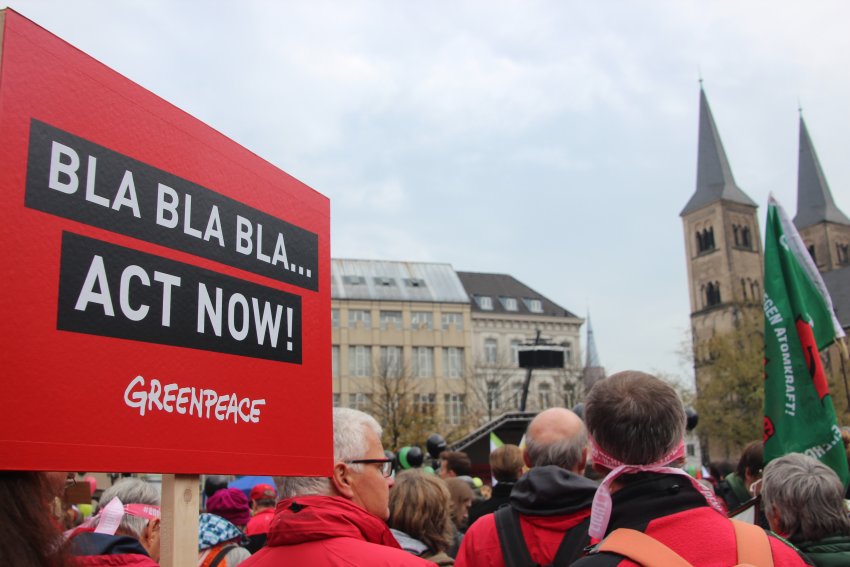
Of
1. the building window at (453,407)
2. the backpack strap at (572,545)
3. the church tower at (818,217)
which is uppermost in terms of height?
the church tower at (818,217)

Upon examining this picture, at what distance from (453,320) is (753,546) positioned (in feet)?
218

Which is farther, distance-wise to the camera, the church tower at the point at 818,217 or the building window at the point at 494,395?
the church tower at the point at 818,217

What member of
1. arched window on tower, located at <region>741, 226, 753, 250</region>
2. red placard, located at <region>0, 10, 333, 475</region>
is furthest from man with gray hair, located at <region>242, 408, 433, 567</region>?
arched window on tower, located at <region>741, 226, 753, 250</region>

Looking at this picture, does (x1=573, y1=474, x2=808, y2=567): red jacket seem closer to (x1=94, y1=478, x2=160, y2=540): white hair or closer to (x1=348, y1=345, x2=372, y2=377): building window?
(x1=94, y1=478, x2=160, y2=540): white hair

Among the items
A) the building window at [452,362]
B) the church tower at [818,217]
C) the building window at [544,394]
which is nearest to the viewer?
the building window at [544,394]

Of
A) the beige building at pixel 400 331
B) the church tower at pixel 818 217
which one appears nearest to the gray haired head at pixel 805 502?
the beige building at pixel 400 331

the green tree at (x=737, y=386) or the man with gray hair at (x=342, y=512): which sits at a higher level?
the green tree at (x=737, y=386)

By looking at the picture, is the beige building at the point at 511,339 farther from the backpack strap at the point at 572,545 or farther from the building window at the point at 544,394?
the backpack strap at the point at 572,545

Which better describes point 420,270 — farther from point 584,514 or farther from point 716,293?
point 584,514

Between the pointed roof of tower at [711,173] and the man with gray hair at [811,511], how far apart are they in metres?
87.9

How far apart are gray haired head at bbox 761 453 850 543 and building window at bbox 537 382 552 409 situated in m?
58.4

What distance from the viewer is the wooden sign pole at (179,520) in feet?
8.04

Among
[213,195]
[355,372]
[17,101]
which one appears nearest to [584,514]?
[213,195]

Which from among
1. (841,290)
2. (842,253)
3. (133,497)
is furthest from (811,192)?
(133,497)
